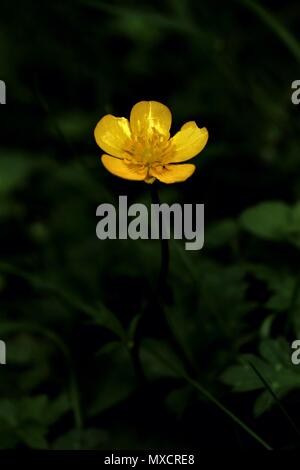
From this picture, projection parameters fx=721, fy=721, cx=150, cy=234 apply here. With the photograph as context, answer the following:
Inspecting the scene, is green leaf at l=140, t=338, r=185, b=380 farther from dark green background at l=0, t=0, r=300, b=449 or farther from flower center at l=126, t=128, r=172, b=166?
flower center at l=126, t=128, r=172, b=166

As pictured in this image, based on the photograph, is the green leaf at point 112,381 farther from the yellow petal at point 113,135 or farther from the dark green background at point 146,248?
the yellow petal at point 113,135

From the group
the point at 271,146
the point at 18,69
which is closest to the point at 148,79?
the point at 18,69

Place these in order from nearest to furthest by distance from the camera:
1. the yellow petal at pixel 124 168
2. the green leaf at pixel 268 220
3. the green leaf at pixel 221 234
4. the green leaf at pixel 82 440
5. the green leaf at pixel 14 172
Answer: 1. the yellow petal at pixel 124 168
2. the green leaf at pixel 82 440
3. the green leaf at pixel 268 220
4. the green leaf at pixel 221 234
5. the green leaf at pixel 14 172

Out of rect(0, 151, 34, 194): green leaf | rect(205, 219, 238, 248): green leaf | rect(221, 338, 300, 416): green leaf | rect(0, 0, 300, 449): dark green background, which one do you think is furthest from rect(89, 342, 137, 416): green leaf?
rect(0, 151, 34, 194): green leaf

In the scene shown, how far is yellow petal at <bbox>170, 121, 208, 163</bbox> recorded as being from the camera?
3.87ft

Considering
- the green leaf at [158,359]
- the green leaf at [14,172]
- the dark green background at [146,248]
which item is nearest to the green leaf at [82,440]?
the dark green background at [146,248]

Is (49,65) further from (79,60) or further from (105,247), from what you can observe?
(105,247)

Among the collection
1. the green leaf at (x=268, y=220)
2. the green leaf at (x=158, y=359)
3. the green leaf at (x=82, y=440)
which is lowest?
the green leaf at (x=82, y=440)

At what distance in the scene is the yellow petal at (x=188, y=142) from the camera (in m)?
1.18

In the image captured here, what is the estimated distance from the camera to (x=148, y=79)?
2.67 m

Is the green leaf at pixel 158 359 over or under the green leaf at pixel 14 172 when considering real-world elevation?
under

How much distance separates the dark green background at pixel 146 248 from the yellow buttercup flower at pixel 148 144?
0.26 meters

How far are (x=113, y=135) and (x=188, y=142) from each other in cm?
13

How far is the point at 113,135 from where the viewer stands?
1248 millimetres
